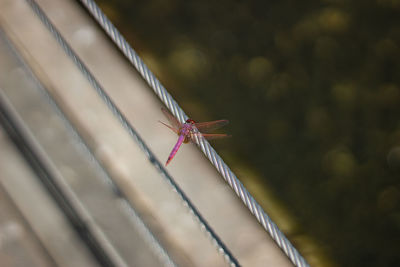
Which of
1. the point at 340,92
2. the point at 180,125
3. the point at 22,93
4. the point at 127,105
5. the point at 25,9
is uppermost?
the point at 25,9

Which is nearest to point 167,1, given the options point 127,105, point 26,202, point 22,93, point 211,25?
point 211,25

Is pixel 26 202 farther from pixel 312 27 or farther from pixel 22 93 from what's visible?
pixel 312 27

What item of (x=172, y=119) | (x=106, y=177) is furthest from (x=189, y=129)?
(x=106, y=177)

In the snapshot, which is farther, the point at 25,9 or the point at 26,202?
the point at 25,9

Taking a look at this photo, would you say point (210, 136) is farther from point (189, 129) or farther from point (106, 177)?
point (106, 177)

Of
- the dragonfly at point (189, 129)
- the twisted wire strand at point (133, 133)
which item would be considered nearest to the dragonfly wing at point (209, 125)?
the dragonfly at point (189, 129)

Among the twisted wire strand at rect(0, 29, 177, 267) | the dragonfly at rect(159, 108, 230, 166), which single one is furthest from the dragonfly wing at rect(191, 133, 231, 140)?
the twisted wire strand at rect(0, 29, 177, 267)

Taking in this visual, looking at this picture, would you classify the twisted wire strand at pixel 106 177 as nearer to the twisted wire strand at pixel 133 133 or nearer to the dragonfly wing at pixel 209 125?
the twisted wire strand at pixel 133 133
